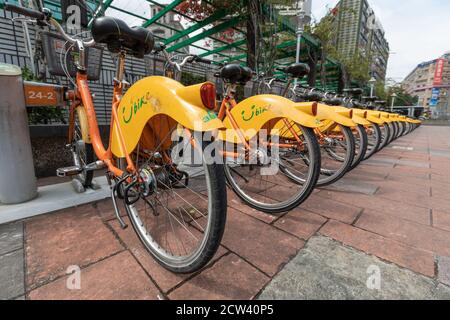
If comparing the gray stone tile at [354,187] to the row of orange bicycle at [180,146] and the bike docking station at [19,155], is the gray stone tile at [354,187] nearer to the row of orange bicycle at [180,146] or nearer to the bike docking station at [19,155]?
the row of orange bicycle at [180,146]

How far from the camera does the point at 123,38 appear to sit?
1.27m

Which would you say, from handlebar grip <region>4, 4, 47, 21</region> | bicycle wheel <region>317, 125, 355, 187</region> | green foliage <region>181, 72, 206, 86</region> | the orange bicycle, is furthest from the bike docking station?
green foliage <region>181, 72, 206, 86</region>

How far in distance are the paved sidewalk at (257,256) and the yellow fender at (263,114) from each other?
2.35 ft

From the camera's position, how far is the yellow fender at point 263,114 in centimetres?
169

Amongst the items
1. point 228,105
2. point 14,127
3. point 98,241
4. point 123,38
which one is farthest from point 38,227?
point 228,105

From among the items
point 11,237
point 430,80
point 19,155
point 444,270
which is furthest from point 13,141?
point 430,80

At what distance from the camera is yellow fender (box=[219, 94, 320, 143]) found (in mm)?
1687

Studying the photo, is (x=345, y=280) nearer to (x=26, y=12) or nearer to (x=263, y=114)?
(x=263, y=114)

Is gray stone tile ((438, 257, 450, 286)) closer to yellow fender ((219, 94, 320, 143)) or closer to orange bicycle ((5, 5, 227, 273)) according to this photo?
yellow fender ((219, 94, 320, 143))

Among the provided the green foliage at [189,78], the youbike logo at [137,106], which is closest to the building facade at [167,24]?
the green foliage at [189,78]

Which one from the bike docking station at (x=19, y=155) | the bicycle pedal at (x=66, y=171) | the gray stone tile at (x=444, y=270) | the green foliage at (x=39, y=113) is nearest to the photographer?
the gray stone tile at (x=444, y=270)

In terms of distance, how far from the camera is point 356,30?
74.0ft

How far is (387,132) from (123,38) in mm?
5722

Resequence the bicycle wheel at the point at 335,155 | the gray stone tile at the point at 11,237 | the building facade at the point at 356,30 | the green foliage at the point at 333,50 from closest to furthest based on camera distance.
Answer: the gray stone tile at the point at 11,237 < the bicycle wheel at the point at 335,155 < the green foliage at the point at 333,50 < the building facade at the point at 356,30
